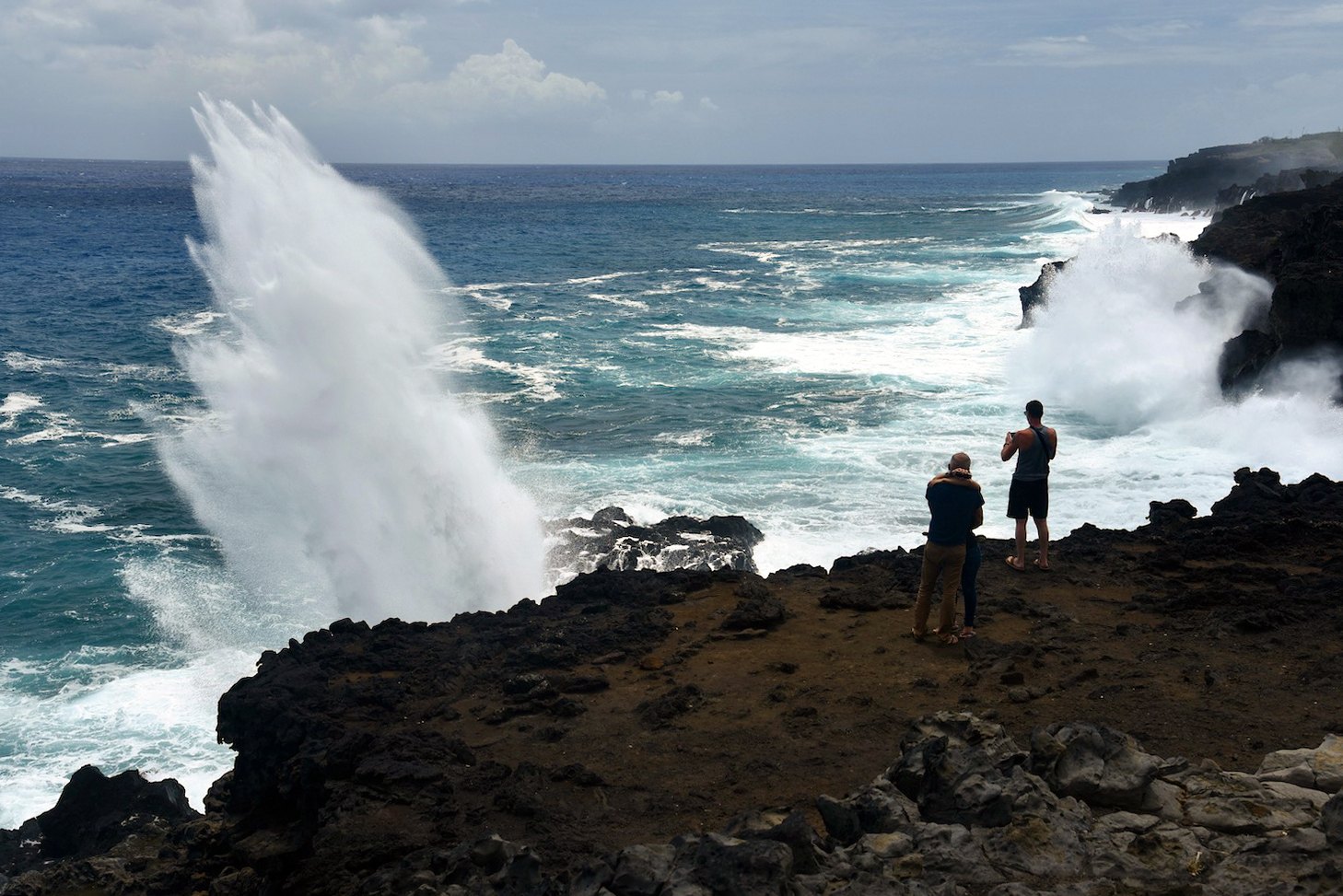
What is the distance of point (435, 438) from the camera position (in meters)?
16.1

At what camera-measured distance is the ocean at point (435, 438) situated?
13680 millimetres

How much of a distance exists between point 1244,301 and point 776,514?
42.3 ft

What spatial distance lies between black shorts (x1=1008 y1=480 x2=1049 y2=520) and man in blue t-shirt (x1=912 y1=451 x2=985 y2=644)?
169cm

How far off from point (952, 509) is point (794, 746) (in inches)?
82.0

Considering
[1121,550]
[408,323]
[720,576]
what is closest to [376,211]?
[408,323]

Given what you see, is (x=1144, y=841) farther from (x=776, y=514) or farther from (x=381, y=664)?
(x=776, y=514)

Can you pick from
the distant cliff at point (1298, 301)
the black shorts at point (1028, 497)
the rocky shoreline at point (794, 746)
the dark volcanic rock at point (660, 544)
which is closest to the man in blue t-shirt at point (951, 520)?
the rocky shoreline at point (794, 746)

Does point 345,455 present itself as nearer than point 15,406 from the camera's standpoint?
Yes

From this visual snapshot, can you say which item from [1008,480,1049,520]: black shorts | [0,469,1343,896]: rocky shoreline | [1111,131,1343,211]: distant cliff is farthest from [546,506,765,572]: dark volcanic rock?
[1111,131,1343,211]: distant cliff

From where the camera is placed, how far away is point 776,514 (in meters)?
15.8

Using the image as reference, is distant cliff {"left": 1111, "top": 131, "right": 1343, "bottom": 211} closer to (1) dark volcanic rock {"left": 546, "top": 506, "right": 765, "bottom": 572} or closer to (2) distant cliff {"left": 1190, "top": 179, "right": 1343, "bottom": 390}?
(2) distant cliff {"left": 1190, "top": 179, "right": 1343, "bottom": 390}

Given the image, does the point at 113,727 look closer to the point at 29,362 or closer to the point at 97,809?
the point at 97,809

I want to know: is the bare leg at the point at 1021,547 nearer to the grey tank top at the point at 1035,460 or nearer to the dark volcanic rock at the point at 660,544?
the grey tank top at the point at 1035,460

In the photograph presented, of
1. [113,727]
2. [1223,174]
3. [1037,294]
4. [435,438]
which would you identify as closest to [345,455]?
[435,438]
